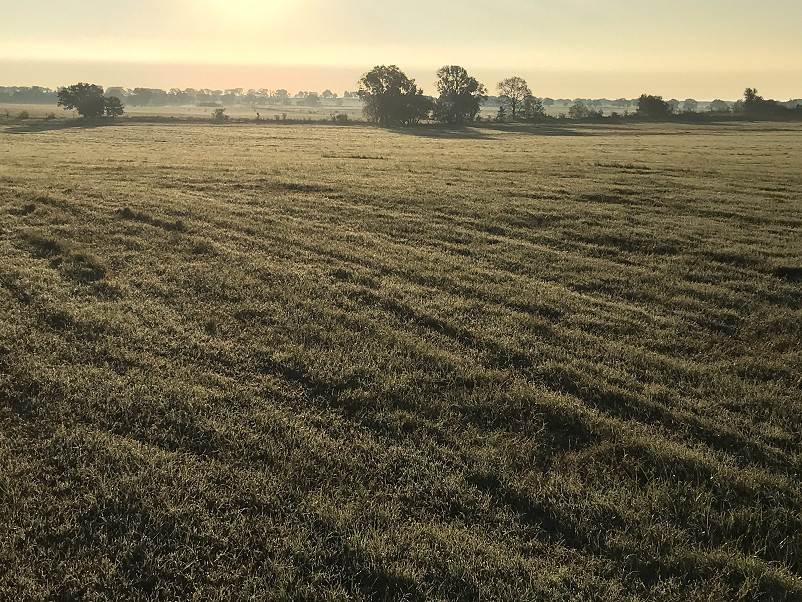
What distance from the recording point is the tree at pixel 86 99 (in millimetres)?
78562

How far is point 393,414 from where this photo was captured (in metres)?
6.14

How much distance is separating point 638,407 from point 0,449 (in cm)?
706

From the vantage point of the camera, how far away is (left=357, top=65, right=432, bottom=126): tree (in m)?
89.6

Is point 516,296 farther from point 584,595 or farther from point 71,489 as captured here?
point 71,489

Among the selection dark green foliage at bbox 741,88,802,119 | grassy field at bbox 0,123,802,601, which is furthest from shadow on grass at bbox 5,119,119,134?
dark green foliage at bbox 741,88,802,119

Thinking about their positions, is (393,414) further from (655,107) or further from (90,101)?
(655,107)

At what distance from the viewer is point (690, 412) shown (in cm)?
634

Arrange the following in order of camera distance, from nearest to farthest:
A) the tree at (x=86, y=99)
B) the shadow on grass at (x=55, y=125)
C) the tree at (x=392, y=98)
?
the shadow on grass at (x=55, y=125) < the tree at (x=86, y=99) < the tree at (x=392, y=98)

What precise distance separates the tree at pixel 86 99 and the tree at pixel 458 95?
53.9 metres

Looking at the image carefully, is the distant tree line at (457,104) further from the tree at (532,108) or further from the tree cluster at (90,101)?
the tree cluster at (90,101)

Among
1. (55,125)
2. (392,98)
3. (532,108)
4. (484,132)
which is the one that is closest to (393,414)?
(484,132)

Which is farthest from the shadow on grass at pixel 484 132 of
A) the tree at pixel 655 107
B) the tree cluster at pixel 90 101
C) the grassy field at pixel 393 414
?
the grassy field at pixel 393 414

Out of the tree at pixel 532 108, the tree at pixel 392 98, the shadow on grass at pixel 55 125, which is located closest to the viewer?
the shadow on grass at pixel 55 125

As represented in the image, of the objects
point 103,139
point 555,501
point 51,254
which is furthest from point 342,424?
point 103,139
